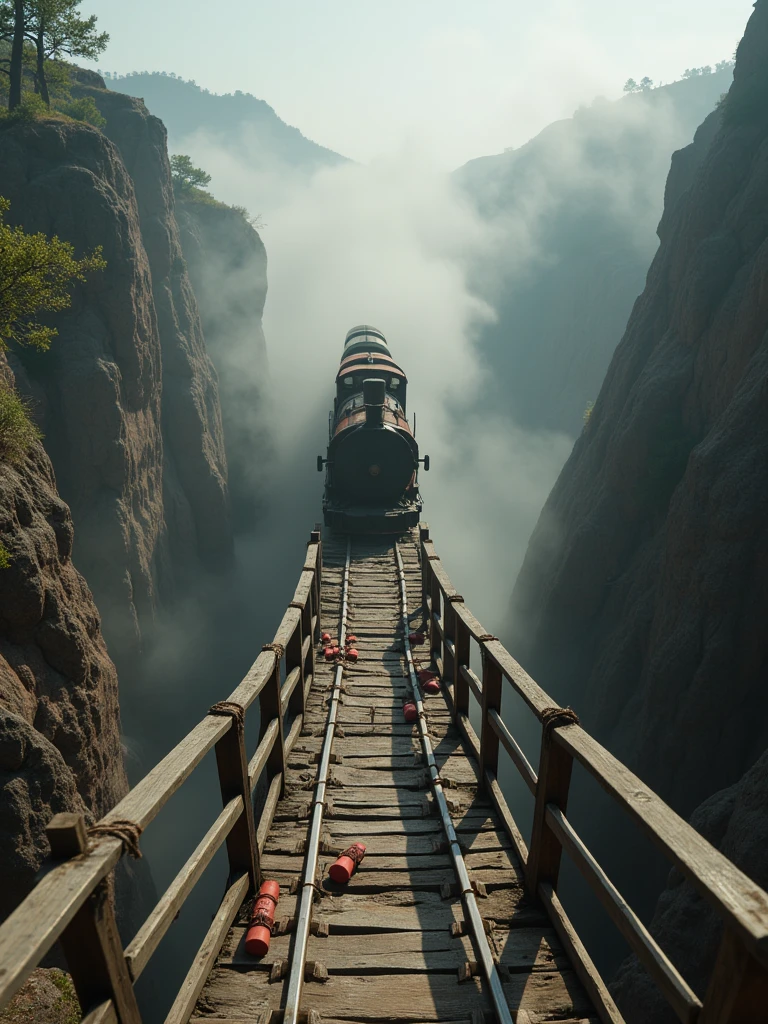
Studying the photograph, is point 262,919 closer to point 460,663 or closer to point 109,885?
point 109,885

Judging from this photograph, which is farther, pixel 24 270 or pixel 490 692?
pixel 24 270

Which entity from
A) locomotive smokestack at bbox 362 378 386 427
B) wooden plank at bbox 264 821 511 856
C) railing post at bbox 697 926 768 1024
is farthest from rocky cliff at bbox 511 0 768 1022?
locomotive smokestack at bbox 362 378 386 427

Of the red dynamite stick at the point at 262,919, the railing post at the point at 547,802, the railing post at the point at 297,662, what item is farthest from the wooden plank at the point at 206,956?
the railing post at the point at 297,662

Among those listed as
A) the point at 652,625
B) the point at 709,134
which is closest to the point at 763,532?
the point at 652,625

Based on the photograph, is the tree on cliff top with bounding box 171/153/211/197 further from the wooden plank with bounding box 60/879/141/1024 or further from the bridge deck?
the wooden plank with bounding box 60/879/141/1024

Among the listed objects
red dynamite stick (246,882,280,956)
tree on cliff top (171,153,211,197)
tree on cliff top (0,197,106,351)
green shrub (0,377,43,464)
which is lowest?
red dynamite stick (246,882,280,956)

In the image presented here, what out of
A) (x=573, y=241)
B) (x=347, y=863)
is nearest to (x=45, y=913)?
(x=347, y=863)

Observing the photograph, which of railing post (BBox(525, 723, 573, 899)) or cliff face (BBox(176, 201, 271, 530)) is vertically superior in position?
cliff face (BBox(176, 201, 271, 530))
